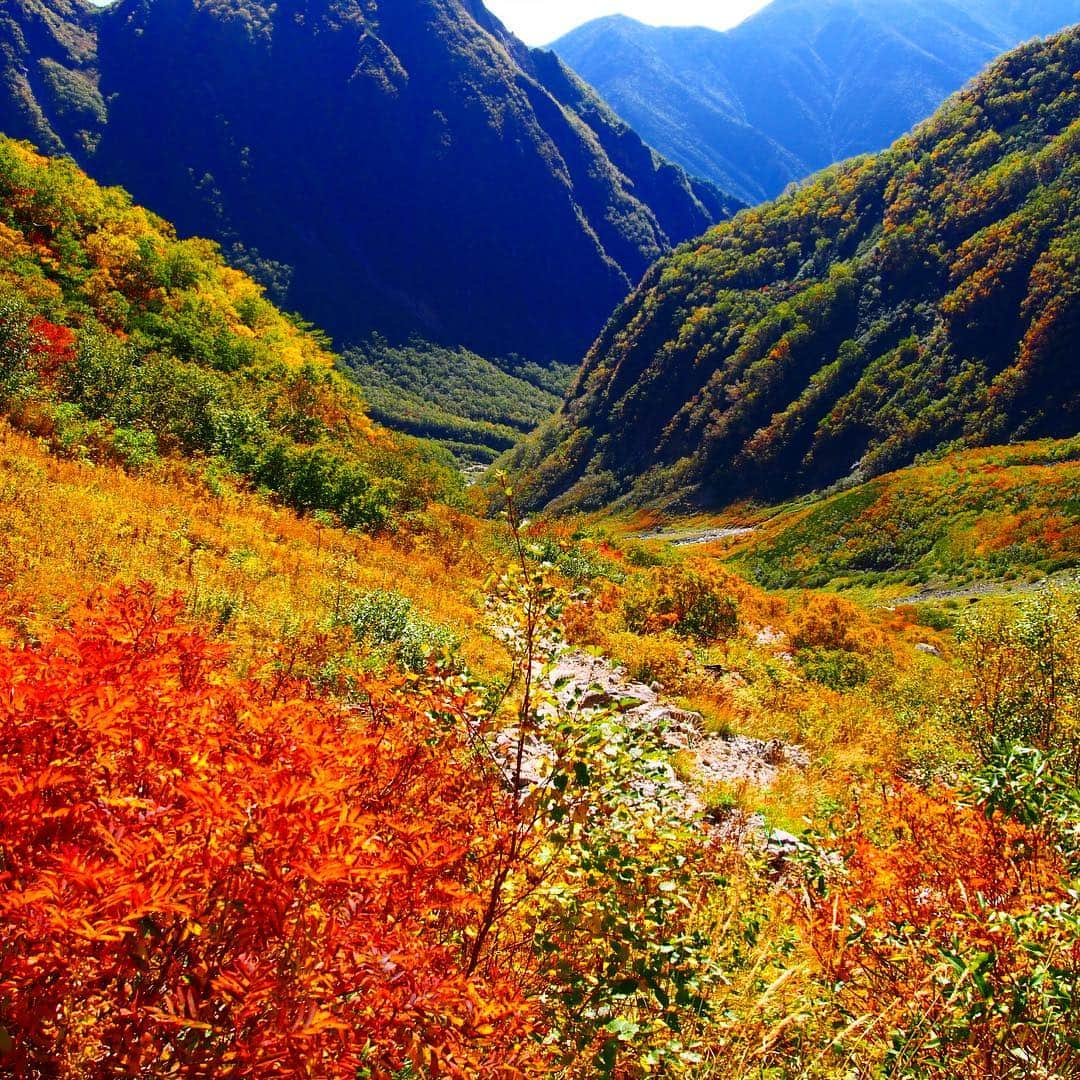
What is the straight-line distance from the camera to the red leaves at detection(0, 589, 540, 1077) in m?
1.54

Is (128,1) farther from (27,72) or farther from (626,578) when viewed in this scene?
(626,578)

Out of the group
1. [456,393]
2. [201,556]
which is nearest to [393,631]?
[201,556]

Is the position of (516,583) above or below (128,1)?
below

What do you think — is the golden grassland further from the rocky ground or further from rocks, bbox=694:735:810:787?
rocks, bbox=694:735:810:787

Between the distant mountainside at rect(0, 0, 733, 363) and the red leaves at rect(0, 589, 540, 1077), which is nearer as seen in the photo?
the red leaves at rect(0, 589, 540, 1077)

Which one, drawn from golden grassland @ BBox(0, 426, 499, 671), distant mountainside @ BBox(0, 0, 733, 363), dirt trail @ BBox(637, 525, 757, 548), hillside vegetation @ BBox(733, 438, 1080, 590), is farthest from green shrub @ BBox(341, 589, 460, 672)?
distant mountainside @ BBox(0, 0, 733, 363)

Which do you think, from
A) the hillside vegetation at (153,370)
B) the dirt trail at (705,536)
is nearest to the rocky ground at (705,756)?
the hillside vegetation at (153,370)

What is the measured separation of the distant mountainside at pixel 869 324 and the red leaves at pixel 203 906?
58690 mm

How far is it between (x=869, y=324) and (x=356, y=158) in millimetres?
174327


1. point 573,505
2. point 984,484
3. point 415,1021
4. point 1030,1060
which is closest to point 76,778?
point 415,1021

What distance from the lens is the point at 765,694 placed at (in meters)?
10.2

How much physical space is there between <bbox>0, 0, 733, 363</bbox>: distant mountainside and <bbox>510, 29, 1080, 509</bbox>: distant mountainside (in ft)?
329

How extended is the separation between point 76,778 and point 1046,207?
7001cm

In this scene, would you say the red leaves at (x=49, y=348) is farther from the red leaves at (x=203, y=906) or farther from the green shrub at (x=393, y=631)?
the red leaves at (x=203, y=906)
